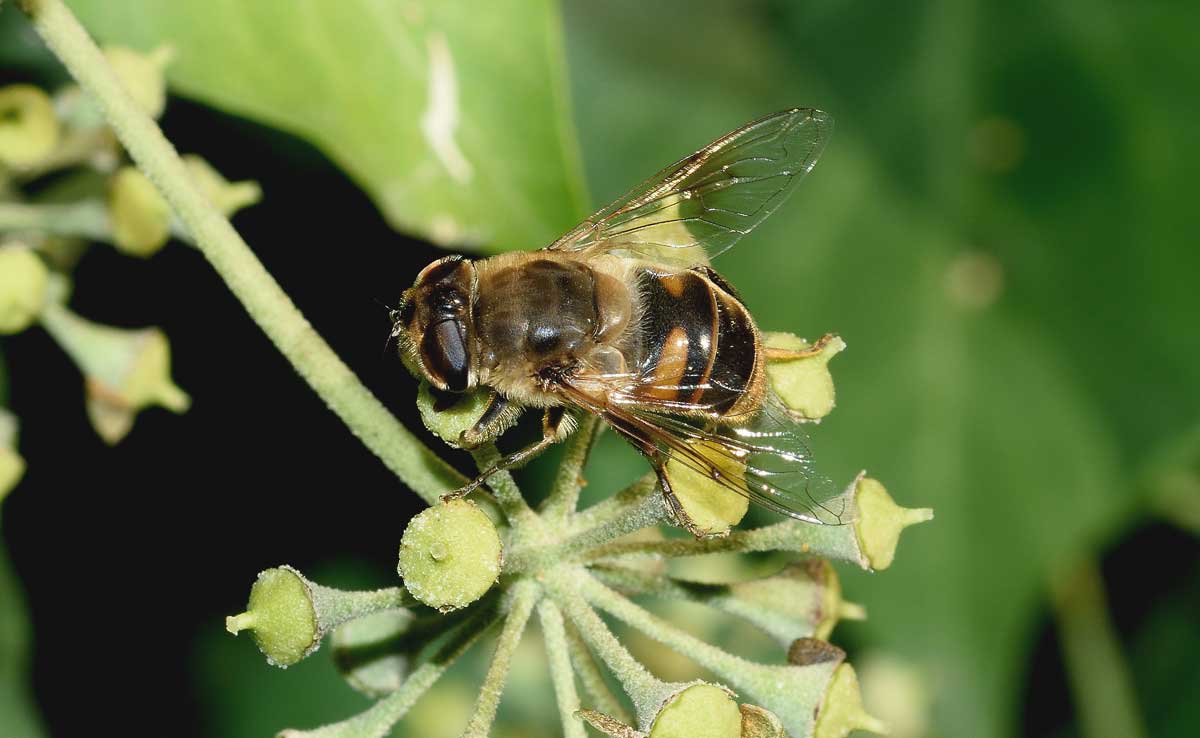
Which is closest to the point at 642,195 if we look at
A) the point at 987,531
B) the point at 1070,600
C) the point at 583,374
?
the point at 583,374

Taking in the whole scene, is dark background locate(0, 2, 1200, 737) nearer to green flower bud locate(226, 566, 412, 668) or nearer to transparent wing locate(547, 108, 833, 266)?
transparent wing locate(547, 108, 833, 266)

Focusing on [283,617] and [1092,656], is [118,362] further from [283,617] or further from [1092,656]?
[1092,656]

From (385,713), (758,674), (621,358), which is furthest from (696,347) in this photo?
(385,713)

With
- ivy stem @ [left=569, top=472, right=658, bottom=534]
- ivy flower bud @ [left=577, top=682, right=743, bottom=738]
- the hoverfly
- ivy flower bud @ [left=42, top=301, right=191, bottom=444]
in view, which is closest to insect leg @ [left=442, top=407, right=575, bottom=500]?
the hoverfly

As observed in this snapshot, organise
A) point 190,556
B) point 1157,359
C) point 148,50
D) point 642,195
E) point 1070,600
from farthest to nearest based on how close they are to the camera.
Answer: point 1070,600 → point 1157,359 → point 190,556 → point 642,195 → point 148,50

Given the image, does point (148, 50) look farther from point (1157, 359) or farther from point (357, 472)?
point (1157, 359)

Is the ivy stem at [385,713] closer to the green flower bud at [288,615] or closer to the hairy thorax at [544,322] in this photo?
the green flower bud at [288,615]
